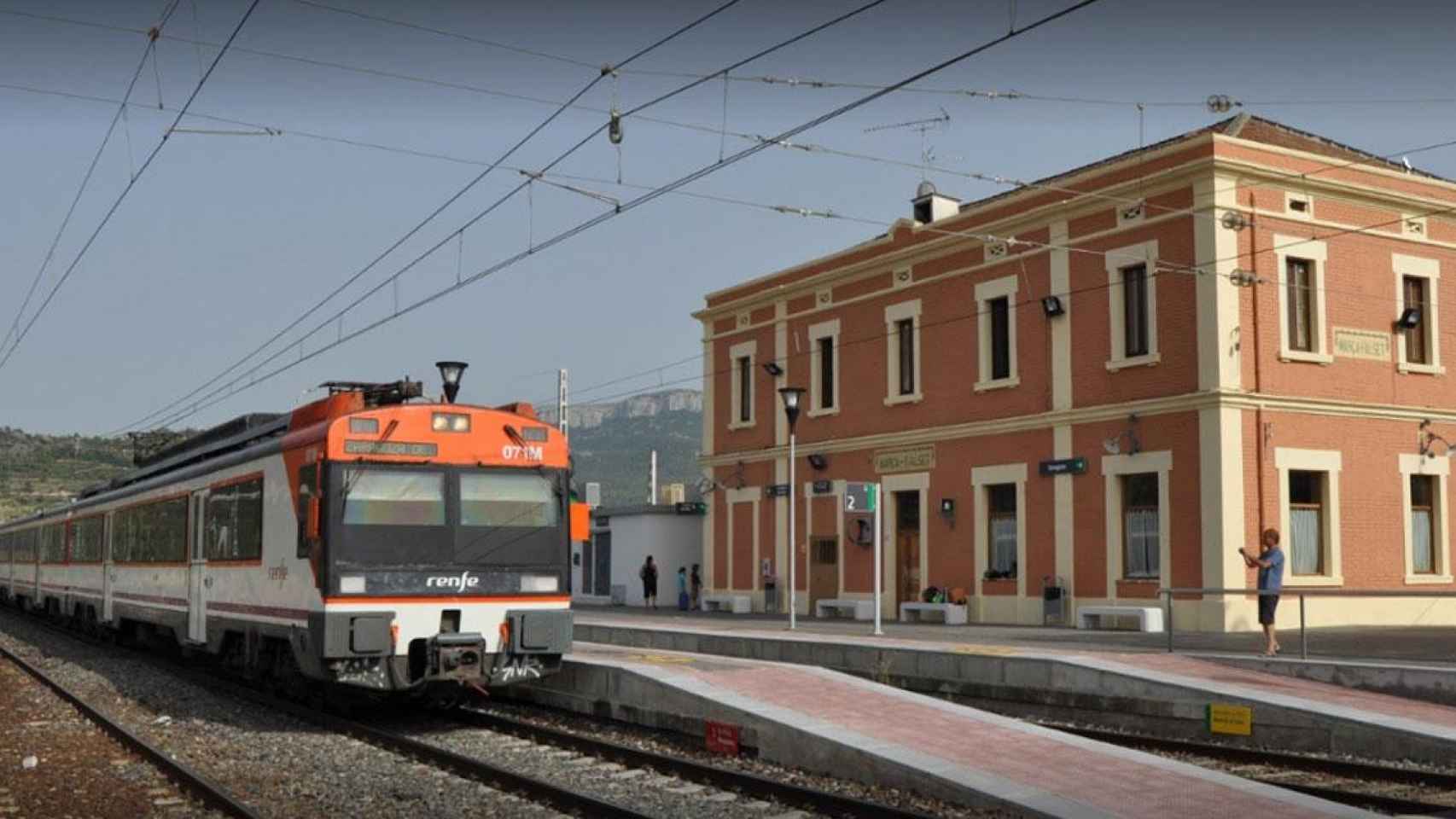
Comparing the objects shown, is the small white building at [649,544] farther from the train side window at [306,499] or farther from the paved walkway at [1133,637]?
the train side window at [306,499]

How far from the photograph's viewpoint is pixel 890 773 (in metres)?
10.4

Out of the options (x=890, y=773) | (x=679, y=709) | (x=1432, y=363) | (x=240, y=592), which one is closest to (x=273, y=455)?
(x=240, y=592)

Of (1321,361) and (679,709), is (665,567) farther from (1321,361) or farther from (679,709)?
(679,709)

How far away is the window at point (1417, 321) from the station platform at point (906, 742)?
55.7ft

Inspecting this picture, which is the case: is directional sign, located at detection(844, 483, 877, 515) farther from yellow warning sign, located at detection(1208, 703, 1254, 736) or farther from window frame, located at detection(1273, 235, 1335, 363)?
yellow warning sign, located at detection(1208, 703, 1254, 736)

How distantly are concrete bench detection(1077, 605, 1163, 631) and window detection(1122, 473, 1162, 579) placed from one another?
2.42 feet

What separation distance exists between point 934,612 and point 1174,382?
704cm

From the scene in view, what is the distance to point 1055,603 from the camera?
26891mm

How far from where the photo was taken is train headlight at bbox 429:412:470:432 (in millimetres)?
14188

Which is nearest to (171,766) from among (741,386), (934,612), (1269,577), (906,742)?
(906,742)

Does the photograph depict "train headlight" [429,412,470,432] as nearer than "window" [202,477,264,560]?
Yes

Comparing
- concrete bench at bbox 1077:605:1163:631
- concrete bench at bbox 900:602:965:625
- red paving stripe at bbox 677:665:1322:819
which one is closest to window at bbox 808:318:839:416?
concrete bench at bbox 900:602:965:625

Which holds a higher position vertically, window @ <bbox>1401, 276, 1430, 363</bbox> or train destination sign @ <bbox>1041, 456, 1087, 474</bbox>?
window @ <bbox>1401, 276, 1430, 363</bbox>

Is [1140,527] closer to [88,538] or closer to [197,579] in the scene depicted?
[197,579]
